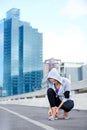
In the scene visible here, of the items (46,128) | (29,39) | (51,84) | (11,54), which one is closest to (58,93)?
(51,84)

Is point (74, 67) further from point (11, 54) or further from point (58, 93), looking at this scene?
point (58, 93)

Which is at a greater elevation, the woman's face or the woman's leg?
the woman's face

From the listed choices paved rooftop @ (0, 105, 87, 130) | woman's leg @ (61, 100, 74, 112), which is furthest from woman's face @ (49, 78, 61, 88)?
paved rooftop @ (0, 105, 87, 130)

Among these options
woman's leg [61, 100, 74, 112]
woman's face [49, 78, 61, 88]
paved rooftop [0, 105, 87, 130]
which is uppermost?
woman's face [49, 78, 61, 88]

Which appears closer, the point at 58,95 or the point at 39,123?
the point at 39,123

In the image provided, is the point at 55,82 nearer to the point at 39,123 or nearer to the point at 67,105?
the point at 67,105

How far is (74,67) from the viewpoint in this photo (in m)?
191

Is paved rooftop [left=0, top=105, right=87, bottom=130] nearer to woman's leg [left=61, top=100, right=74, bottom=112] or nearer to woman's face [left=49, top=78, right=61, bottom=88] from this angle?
woman's leg [left=61, top=100, right=74, bottom=112]

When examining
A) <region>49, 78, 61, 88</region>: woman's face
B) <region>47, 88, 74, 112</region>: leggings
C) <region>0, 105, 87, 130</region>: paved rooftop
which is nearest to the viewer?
<region>0, 105, 87, 130</region>: paved rooftop

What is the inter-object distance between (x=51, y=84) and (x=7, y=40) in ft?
536

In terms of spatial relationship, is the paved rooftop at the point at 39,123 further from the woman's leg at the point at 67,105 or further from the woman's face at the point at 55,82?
the woman's face at the point at 55,82

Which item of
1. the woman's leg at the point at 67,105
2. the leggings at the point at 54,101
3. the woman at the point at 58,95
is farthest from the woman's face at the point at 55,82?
the woman's leg at the point at 67,105

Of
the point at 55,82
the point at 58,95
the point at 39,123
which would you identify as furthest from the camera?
the point at 58,95

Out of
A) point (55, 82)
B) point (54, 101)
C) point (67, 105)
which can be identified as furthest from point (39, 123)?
point (67, 105)
